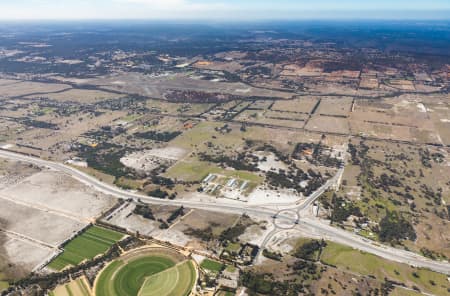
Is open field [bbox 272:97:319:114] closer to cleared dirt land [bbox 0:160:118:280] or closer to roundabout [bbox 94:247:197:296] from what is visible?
cleared dirt land [bbox 0:160:118:280]

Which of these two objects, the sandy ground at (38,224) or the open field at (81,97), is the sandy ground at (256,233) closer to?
the sandy ground at (38,224)

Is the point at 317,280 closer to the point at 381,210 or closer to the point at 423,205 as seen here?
the point at 381,210

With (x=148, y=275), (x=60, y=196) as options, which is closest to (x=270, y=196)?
(x=148, y=275)

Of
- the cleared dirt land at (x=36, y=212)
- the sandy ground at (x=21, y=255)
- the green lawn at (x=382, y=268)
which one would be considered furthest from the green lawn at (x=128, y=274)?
the green lawn at (x=382, y=268)

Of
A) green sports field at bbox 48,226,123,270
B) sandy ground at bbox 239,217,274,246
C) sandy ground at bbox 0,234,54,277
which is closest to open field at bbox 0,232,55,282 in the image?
sandy ground at bbox 0,234,54,277

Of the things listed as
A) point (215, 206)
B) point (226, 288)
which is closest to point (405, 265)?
point (226, 288)

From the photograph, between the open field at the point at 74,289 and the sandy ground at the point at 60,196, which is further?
the sandy ground at the point at 60,196
